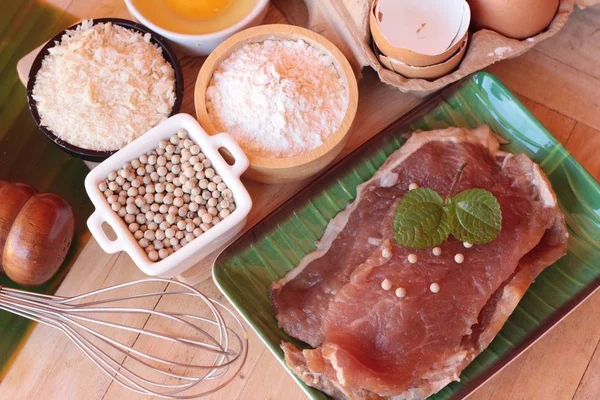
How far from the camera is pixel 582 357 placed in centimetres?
123

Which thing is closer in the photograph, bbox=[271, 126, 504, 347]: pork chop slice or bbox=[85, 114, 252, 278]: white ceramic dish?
bbox=[85, 114, 252, 278]: white ceramic dish

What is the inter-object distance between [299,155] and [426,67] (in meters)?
0.30

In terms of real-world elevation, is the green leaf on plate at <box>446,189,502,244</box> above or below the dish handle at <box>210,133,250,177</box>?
below

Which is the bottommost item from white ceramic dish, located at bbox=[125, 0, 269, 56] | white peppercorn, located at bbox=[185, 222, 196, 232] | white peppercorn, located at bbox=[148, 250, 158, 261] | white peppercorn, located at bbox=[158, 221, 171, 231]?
white peppercorn, located at bbox=[185, 222, 196, 232]

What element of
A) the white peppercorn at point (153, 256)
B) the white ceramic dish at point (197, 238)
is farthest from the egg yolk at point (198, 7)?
the white peppercorn at point (153, 256)

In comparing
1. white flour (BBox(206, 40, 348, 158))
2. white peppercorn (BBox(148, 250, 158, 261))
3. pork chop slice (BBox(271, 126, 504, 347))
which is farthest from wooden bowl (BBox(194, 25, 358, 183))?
white peppercorn (BBox(148, 250, 158, 261))

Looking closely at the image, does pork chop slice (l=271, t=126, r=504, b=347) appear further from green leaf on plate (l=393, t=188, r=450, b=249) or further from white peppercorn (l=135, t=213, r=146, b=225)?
white peppercorn (l=135, t=213, r=146, b=225)

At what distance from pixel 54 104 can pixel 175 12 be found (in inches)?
13.2

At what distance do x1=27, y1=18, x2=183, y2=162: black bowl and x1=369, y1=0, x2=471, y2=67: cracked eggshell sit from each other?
15.6 inches

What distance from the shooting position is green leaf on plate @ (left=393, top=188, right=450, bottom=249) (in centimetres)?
111

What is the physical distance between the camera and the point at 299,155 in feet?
3.71

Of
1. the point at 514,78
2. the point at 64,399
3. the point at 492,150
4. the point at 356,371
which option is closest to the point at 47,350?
the point at 64,399

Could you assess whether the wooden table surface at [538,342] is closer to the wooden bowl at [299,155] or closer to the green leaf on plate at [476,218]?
the wooden bowl at [299,155]

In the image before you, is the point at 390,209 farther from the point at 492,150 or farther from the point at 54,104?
the point at 54,104
